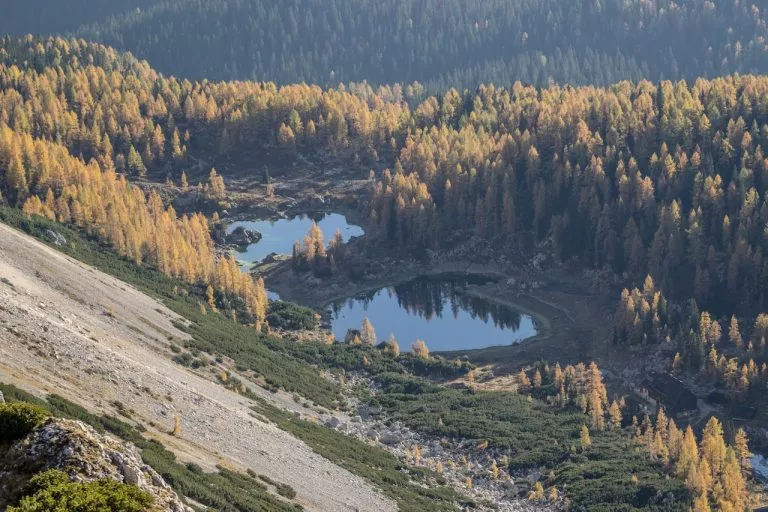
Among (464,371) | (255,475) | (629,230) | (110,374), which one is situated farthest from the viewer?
(629,230)

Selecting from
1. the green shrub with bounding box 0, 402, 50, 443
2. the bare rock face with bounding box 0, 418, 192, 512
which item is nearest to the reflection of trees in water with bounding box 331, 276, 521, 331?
the green shrub with bounding box 0, 402, 50, 443

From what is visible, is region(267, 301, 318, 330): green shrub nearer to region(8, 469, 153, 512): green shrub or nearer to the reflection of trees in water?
the reflection of trees in water

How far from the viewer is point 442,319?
18812 centimetres

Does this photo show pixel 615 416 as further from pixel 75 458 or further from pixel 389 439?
pixel 75 458

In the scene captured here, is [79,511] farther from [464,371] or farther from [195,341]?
[464,371]

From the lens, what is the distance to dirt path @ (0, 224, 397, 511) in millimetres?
81688

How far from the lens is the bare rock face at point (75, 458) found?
132 feet

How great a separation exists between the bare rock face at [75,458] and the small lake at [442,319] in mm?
131063

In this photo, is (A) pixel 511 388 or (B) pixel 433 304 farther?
(B) pixel 433 304

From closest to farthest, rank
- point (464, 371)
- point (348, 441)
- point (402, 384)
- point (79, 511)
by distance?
point (79, 511) → point (348, 441) → point (402, 384) → point (464, 371)

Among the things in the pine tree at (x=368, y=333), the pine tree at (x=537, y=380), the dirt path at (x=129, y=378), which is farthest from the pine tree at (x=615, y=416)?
the pine tree at (x=368, y=333)

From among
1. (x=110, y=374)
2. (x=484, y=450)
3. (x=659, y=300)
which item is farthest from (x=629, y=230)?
(x=110, y=374)

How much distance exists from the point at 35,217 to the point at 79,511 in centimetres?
13315

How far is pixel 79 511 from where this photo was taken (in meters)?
35.4
